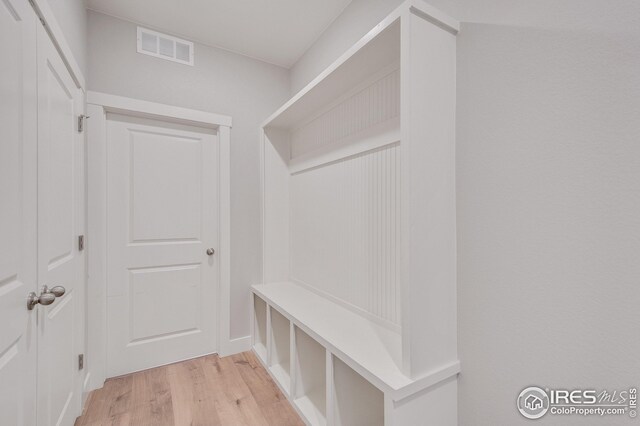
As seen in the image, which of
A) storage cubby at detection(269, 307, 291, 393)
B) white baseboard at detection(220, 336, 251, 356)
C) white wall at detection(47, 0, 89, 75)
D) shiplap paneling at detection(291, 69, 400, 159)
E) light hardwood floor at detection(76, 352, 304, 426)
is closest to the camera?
white wall at detection(47, 0, 89, 75)

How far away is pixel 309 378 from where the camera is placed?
1.88m

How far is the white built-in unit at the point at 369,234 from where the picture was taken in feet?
3.75

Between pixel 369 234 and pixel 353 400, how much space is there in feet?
2.94

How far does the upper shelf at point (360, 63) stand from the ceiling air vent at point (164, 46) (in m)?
0.87

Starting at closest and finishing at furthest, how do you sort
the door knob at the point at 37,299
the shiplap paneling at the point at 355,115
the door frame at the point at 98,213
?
the door knob at the point at 37,299 → the shiplap paneling at the point at 355,115 → the door frame at the point at 98,213

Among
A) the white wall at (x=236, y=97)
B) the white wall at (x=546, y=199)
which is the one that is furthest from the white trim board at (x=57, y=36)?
the white wall at (x=546, y=199)

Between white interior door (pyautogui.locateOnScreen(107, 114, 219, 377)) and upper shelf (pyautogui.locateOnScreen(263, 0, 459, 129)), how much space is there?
873 mm

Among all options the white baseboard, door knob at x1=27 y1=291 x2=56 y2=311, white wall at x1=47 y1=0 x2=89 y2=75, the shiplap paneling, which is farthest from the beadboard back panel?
white wall at x1=47 y1=0 x2=89 y2=75

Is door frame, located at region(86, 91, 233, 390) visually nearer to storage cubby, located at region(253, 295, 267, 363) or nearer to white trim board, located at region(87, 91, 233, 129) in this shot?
white trim board, located at region(87, 91, 233, 129)

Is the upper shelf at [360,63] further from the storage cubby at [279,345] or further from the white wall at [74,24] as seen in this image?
the storage cubby at [279,345]

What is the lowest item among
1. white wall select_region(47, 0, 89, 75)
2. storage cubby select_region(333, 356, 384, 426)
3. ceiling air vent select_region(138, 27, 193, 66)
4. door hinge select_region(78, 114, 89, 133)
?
storage cubby select_region(333, 356, 384, 426)

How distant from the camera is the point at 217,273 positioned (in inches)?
98.2

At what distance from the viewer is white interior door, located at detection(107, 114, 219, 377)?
215 centimetres

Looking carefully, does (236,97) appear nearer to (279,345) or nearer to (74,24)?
(74,24)
